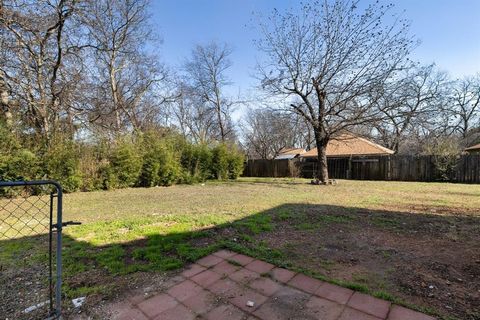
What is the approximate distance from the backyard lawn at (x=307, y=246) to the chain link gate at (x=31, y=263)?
0.22 feet

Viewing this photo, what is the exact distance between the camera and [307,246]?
10.1 ft

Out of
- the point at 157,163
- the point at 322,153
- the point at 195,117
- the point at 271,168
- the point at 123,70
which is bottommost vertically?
the point at 271,168

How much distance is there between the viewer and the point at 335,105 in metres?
9.20

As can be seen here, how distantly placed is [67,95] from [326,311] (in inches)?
409

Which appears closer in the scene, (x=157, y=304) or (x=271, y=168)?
(x=157, y=304)

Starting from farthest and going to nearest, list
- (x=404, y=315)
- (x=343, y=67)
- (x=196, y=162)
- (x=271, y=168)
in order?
(x=271, y=168) < (x=196, y=162) < (x=343, y=67) < (x=404, y=315)

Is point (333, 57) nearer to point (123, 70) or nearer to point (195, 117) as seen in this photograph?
point (123, 70)

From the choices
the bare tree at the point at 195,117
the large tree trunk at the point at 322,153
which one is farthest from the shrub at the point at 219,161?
the bare tree at the point at 195,117

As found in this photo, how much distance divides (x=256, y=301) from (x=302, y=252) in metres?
1.16

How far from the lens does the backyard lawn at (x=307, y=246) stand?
83.2 inches

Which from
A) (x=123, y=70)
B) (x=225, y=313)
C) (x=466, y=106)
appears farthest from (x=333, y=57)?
(x=466, y=106)

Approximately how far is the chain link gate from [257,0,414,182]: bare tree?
354 inches

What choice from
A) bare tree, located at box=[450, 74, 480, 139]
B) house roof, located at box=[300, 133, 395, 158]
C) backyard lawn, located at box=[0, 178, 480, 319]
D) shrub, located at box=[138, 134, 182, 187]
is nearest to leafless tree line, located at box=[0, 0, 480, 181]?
shrub, located at box=[138, 134, 182, 187]

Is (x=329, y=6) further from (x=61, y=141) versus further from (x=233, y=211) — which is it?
(x=61, y=141)
